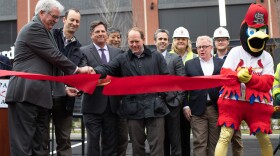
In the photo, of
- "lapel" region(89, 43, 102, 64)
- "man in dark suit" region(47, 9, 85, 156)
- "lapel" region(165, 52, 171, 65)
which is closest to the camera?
"man in dark suit" region(47, 9, 85, 156)

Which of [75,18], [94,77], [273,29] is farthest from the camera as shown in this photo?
[273,29]

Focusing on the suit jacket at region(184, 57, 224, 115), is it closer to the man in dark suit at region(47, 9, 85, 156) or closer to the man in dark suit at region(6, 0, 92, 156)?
the man in dark suit at region(47, 9, 85, 156)

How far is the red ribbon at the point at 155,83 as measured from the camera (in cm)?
534

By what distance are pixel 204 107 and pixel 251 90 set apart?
3.19 feet

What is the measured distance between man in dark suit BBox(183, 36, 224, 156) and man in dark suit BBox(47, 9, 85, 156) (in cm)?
179

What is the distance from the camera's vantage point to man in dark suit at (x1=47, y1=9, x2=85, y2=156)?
571cm

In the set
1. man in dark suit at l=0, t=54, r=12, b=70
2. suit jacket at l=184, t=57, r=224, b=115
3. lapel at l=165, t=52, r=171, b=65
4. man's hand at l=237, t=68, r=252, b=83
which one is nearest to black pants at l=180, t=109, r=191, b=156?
suit jacket at l=184, t=57, r=224, b=115

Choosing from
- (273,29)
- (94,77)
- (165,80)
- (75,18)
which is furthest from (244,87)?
(273,29)

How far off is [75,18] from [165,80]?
5.28ft

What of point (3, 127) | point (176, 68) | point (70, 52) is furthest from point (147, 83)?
point (3, 127)

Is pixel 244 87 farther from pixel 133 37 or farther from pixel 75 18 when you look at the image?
pixel 75 18

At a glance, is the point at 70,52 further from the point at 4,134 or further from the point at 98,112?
the point at 4,134

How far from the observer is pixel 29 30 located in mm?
4648

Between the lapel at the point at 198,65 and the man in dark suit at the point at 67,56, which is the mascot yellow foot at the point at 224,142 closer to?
the lapel at the point at 198,65
